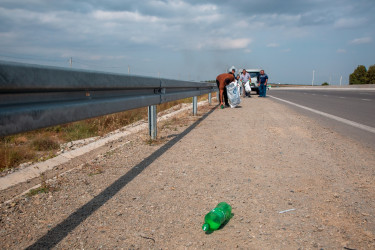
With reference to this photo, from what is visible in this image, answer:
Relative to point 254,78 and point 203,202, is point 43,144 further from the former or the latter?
point 254,78

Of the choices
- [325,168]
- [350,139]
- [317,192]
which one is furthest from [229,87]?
[317,192]

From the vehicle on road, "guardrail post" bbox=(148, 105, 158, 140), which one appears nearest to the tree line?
the vehicle on road

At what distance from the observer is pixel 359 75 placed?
96562mm

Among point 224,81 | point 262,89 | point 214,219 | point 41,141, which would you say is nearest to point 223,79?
point 224,81

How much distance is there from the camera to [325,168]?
3523 millimetres

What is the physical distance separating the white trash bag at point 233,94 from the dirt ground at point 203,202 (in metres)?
7.37

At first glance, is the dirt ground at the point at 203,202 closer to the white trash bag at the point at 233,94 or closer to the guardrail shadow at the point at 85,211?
the guardrail shadow at the point at 85,211

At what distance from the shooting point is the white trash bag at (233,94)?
38.7 ft

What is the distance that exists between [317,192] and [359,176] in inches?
31.1

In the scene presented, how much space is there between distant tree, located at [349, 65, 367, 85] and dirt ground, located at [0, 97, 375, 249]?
10454cm

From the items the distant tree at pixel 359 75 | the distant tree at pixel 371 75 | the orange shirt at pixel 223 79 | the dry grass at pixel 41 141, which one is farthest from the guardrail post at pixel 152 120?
the distant tree at pixel 359 75

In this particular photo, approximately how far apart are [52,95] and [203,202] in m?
1.56

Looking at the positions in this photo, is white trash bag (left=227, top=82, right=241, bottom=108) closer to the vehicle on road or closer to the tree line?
the vehicle on road

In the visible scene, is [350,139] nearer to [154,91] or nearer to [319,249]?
[154,91]
